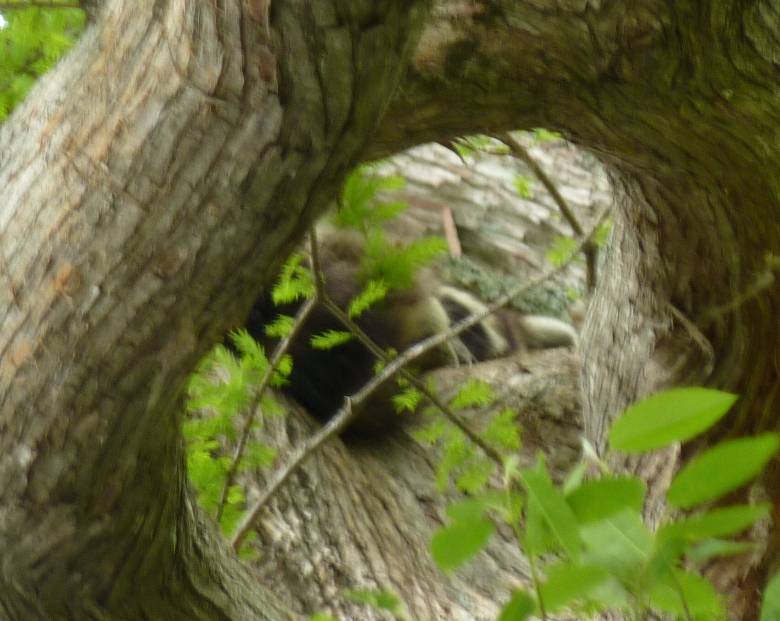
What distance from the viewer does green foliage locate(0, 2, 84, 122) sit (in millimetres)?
1253

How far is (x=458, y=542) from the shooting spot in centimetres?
57

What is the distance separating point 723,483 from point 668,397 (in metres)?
0.07

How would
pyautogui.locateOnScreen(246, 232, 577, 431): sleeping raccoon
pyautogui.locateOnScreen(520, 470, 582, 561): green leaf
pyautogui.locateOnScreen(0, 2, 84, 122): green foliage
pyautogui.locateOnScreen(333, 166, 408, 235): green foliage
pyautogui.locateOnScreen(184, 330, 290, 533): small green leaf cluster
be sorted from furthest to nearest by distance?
pyautogui.locateOnScreen(246, 232, 577, 431): sleeping raccoon, pyautogui.locateOnScreen(184, 330, 290, 533): small green leaf cluster, pyautogui.locateOnScreen(333, 166, 408, 235): green foliage, pyautogui.locateOnScreen(0, 2, 84, 122): green foliage, pyautogui.locateOnScreen(520, 470, 582, 561): green leaf

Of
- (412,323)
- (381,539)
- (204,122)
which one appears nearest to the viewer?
(204,122)

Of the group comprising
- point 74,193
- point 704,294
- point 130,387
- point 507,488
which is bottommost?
point 130,387

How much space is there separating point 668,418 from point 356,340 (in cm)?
214

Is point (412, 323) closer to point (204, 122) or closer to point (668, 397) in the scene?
point (204, 122)

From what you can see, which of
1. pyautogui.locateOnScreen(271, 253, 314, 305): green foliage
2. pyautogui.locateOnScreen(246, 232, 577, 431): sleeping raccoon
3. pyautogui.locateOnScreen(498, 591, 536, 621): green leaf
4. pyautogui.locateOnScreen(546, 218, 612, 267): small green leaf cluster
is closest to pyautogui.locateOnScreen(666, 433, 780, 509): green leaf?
pyautogui.locateOnScreen(498, 591, 536, 621): green leaf

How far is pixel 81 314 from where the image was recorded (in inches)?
35.3

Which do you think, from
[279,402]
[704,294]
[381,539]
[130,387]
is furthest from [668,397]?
[279,402]

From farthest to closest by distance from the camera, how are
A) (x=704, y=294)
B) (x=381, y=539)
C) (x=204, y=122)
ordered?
(x=381, y=539) → (x=704, y=294) → (x=204, y=122)

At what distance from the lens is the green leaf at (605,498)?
553 mm

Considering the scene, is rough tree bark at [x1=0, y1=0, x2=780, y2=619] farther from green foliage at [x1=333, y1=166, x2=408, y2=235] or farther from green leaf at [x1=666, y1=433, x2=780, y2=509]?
green leaf at [x1=666, y1=433, x2=780, y2=509]

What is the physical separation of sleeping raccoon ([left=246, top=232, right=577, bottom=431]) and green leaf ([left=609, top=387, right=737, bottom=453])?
5.29ft
